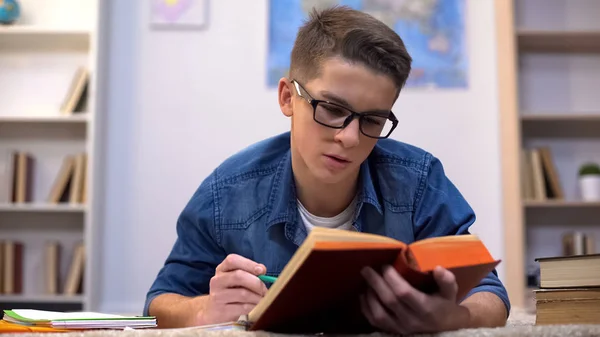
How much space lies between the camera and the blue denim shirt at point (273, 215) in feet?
4.47

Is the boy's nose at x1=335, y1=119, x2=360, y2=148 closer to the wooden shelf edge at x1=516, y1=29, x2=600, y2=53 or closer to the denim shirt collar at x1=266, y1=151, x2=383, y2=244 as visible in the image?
the denim shirt collar at x1=266, y1=151, x2=383, y2=244

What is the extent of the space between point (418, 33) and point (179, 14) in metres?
1.28

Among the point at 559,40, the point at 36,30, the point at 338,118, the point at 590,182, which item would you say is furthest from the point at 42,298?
the point at 559,40

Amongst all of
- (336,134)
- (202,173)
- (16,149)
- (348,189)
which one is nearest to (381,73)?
(336,134)

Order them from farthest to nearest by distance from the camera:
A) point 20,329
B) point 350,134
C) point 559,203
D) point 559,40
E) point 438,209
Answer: point 559,40 < point 559,203 < point 438,209 < point 350,134 < point 20,329

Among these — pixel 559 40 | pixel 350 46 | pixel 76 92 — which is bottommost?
pixel 350 46

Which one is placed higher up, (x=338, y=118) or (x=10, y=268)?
(x=338, y=118)

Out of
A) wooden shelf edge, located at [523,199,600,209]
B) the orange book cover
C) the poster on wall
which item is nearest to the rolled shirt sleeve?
the orange book cover

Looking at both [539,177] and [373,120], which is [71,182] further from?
[373,120]

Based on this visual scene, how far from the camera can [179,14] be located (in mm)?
3660

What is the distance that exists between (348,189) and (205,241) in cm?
31

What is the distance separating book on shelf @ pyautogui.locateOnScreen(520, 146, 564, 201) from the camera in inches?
133

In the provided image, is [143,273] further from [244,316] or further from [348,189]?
[244,316]

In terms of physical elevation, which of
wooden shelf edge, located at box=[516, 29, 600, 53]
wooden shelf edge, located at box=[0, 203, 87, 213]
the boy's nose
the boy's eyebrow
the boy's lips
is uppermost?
wooden shelf edge, located at box=[516, 29, 600, 53]
